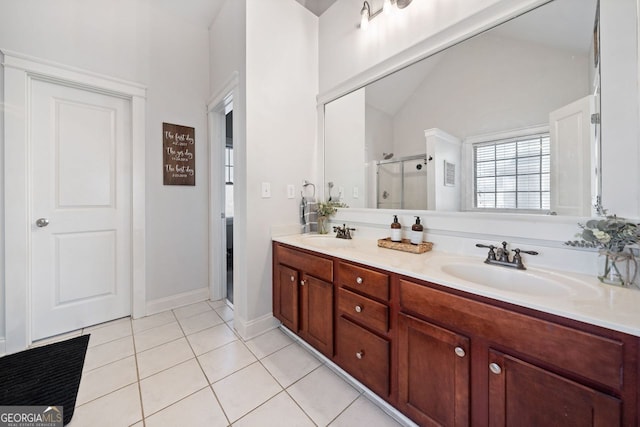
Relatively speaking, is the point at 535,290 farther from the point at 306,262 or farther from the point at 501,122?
the point at 306,262

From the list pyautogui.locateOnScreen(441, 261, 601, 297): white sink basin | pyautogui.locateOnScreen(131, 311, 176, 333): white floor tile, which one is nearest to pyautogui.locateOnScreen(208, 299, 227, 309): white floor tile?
pyautogui.locateOnScreen(131, 311, 176, 333): white floor tile

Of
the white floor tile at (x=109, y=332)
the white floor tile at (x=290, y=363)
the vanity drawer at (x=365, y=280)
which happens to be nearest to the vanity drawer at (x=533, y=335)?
the vanity drawer at (x=365, y=280)

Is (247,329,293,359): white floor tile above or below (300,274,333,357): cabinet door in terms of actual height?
below

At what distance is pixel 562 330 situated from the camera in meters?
0.72

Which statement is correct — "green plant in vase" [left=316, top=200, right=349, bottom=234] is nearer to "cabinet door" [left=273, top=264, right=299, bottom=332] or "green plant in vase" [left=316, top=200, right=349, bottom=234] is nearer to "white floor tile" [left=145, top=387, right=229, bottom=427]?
"cabinet door" [left=273, top=264, right=299, bottom=332]

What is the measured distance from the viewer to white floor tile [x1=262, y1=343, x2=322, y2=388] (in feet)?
4.97

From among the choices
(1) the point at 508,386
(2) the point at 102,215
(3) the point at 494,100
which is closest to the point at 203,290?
(2) the point at 102,215

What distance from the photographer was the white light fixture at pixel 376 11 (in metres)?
1.64

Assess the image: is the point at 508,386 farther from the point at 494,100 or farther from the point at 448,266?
the point at 494,100

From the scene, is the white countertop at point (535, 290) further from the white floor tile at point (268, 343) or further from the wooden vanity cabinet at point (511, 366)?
the white floor tile at point (268, 343)

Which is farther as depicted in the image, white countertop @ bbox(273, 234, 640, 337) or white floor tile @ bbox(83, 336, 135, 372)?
white floor tile @ bbox(83, 336, 135, 372)

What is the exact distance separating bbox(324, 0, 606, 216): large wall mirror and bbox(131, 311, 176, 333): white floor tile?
2.20m

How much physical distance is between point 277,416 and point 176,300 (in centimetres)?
175

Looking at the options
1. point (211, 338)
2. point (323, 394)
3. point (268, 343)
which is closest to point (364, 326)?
point (323, 394)
